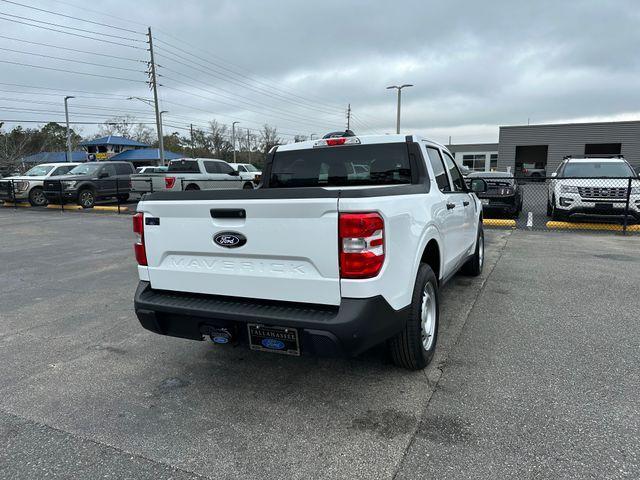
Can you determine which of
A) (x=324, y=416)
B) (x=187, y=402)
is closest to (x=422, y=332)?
(x=324, y=416)

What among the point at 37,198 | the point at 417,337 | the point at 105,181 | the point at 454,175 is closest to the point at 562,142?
the point at 105,181

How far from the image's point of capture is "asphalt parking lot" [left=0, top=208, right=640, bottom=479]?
252 cm

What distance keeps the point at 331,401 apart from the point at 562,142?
137 ft

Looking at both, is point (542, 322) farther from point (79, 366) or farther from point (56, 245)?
point (56, 245)

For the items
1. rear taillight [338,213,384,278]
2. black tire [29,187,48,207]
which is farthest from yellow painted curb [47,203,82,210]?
rear taillight [338,213,384,278]

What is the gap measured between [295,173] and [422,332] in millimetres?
2084

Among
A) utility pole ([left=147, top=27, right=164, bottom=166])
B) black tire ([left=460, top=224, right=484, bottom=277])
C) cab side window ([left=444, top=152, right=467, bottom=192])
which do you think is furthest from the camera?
utility pole ([left=147, top=27, right=164, bottom=166])

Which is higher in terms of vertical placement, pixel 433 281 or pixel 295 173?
pixel 295 173

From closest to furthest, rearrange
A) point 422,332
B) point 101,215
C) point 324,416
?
1. point 324,416
2. point 422,332
3. point 101,215

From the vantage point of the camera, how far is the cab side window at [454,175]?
512 cm

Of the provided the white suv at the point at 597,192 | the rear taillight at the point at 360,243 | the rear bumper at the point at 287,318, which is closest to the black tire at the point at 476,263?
the rear bumper at the point at 287,318

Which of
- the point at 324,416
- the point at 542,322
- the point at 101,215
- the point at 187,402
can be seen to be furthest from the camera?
the point at 101,215

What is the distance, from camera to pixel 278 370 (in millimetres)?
3674

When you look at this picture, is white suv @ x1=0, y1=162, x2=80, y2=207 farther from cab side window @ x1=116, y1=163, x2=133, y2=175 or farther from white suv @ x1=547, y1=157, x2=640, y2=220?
white suv @ x1=547, y1=157, x2=640, y2=220
